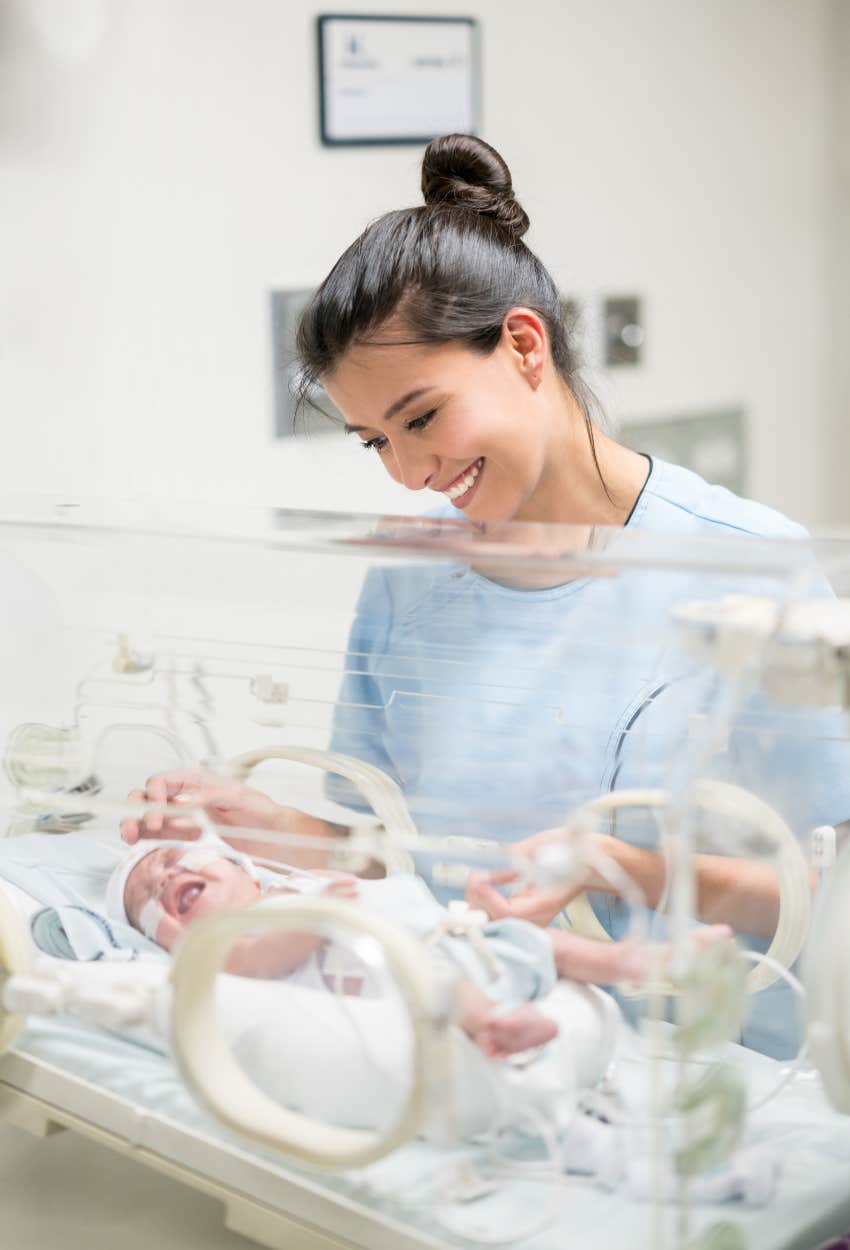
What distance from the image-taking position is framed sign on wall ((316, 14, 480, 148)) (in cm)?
236

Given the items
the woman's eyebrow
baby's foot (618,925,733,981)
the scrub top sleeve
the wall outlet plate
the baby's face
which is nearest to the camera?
baby's foot (618,925,733,981)

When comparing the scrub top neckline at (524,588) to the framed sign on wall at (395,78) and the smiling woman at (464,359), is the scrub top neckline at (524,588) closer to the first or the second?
the smiling woman at (464,359)

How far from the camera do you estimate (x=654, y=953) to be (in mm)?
827

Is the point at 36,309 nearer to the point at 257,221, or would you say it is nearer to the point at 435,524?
the point at 257,221

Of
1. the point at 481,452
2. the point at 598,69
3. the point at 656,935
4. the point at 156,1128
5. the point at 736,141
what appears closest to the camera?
the point at 656,935

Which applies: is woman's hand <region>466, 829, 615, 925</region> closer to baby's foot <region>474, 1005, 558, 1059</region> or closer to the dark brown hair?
baby's foot <region>474, 1005, 558, 1059</region>

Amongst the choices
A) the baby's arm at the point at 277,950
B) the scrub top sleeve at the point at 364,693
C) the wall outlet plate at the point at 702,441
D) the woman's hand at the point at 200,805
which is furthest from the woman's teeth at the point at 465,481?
the wall outlet plate at the point at 702,441

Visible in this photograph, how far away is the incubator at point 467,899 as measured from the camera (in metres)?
0.85

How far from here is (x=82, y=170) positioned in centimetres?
207

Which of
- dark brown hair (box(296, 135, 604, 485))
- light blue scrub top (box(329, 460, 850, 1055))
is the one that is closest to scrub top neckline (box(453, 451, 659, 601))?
light blue scrub top (box(329, 460, 850, 1055))

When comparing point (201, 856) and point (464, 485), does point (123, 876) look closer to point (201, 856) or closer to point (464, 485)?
point (201, 856)

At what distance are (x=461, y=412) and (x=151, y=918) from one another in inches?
19.9

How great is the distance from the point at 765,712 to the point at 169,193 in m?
1.59

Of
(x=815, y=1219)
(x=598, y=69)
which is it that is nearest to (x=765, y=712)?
(x=815, y=1219)
